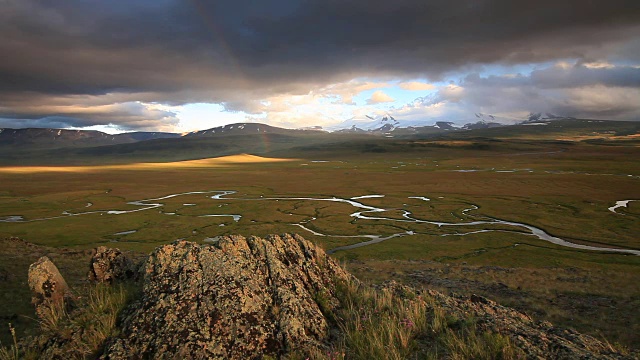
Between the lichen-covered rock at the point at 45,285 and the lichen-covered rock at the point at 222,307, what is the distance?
2833mm

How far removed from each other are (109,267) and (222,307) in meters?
4.70

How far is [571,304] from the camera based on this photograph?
19.8 m

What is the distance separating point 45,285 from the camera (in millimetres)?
9156

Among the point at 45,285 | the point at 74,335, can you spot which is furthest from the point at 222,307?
the point at 45,285

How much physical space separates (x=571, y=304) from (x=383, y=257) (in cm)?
2121

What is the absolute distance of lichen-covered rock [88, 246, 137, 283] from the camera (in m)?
10.1

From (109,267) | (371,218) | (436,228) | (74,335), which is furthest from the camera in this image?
(371,218)

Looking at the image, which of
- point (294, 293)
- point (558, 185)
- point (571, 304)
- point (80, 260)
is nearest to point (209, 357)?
point (294, 293)

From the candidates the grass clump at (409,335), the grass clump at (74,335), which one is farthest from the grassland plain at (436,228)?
the grass clump at (409,335)

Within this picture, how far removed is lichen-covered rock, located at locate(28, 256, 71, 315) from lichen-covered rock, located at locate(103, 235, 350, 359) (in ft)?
9.29

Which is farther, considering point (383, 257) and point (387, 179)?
point (387, 179)

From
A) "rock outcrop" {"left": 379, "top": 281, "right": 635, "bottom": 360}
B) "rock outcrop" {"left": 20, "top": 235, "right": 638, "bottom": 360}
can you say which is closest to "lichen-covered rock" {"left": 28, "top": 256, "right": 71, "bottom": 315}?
"rock outcrop" {"left": 20, "top": 235, "right": 638, "bottom": 360}

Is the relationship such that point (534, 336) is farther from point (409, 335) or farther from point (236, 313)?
point (236, 313)

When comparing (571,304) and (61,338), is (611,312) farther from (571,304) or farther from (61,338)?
(61,338)
